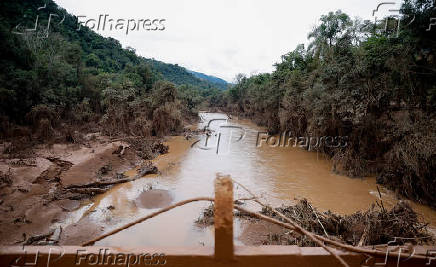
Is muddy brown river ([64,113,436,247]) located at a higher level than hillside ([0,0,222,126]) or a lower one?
lower

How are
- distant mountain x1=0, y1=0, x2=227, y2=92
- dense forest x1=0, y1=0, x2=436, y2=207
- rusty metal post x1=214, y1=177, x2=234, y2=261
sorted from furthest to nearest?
distant mountain x1=0, y1=0, x2=227, y2=92
dense forest x1=0, y1=0, x2=436, y2=207
rusty metal post x1=214, y1=177, x2=234, y2=261

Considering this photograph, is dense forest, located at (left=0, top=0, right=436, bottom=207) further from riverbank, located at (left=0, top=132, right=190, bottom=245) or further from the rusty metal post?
the rusty metal post

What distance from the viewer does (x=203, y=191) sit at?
28.0 ft

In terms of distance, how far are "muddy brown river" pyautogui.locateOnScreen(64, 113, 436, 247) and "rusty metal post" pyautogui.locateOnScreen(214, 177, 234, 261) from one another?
4.32 meters

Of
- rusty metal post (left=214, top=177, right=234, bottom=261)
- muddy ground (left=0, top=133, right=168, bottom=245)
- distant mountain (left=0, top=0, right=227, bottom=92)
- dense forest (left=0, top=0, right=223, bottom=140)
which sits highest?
distant mountain (left=0, top=0, right=227, bottom=92)

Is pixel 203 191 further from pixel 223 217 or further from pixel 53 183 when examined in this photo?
pixel 223 217

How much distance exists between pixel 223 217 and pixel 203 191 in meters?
7.46

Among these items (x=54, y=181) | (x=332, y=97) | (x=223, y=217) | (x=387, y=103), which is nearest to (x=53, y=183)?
(x=54, y=181)

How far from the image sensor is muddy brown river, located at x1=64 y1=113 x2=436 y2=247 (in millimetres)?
5836

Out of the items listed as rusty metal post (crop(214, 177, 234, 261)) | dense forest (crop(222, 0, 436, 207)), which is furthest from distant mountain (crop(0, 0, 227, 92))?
dense forest (crop(222, 0, 436, 207))

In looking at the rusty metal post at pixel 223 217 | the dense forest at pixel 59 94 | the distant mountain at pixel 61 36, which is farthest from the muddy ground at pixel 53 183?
the distant mountain at pixel 61 36

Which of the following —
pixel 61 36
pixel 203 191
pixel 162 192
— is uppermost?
pixel 61 36

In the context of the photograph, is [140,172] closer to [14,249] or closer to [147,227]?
[147,227]

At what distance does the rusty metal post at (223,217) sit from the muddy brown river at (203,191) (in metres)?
4.32
